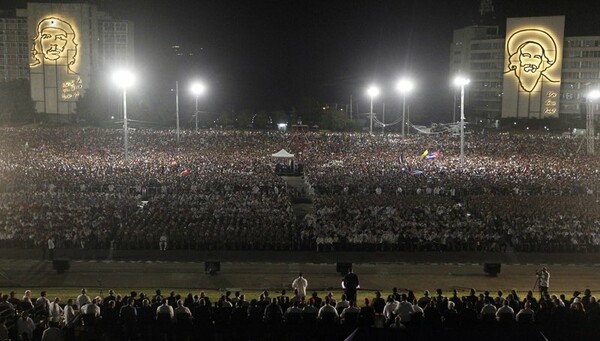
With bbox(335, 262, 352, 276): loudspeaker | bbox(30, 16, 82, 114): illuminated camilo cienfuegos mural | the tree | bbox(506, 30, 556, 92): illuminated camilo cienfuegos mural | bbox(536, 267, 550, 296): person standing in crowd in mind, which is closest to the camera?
bbox(536, 267, 550, 296): person standing in crowd

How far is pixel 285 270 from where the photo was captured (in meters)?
21.9

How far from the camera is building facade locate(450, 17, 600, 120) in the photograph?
100250 millimetres

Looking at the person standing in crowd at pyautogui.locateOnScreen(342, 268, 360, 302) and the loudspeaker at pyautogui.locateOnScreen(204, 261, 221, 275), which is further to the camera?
the loudspeaker at pyautogui.locateOnScreen(204, 261, 221, 275)

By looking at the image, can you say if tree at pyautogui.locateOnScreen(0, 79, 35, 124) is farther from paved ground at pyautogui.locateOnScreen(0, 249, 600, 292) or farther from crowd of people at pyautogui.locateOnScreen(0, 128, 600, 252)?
paved ground at pyautogui.locateOnScreen(0, 249, 600, 292)

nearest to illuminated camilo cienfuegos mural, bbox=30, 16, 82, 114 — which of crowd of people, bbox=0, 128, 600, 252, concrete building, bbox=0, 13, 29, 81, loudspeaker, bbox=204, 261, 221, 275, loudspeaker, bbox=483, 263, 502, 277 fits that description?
concrete building, bbox=0, 13, 29, 81

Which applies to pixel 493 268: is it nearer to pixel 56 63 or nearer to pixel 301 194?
pixel 301 194

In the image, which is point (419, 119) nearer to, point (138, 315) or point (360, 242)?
point (360, 242)

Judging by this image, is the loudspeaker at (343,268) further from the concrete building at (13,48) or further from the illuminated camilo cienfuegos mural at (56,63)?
the concrete building at (13,48)

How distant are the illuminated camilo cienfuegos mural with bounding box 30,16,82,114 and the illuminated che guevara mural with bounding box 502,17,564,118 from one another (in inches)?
2792

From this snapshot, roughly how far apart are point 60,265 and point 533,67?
95947 millimetres

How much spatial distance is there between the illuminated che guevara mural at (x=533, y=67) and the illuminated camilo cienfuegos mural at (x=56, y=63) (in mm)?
70927

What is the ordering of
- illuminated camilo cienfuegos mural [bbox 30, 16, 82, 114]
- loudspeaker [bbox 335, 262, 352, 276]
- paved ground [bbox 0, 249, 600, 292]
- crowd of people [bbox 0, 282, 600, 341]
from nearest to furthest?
crowd of people [bbox 0, 282, 600, 341] → paved ground [bbox 0, 249, 600, 292] → loudspeaker [bbox 335, 262, 352, 276] → illuminated camilo cienfuegos mural [bbox 30, 16, 82, 114]

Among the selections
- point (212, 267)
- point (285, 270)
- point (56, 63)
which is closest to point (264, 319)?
point (212, 267)

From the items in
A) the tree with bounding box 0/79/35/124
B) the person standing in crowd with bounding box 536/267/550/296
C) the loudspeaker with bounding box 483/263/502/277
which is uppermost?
the tree with bounding box 0/79/35/124
